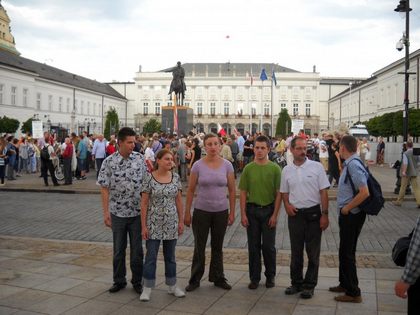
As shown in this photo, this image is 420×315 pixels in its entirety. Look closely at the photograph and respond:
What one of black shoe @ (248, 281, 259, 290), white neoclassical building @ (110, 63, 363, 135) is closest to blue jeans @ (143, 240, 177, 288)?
black shoe @ (248, 281, 259, 290)

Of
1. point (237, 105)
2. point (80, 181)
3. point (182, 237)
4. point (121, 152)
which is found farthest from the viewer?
point (237, 105)

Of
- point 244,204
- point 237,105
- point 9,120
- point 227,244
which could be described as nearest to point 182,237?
point 227,244

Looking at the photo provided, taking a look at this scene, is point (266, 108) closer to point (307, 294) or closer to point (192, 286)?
point (192, 286)

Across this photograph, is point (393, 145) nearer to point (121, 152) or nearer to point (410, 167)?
point (410, 167)

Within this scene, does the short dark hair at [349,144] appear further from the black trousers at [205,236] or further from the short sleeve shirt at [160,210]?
the short sleeve shirt at [160,210]

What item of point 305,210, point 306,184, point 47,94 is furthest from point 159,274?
point 47,94

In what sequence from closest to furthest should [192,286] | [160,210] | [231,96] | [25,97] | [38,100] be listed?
1. [160,210]
2. [192,286]
3. [25,97]
4. [38,100]
5. [231,96]

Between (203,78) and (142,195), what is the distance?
9991cm

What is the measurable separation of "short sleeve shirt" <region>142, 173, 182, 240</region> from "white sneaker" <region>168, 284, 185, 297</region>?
568 millimetres

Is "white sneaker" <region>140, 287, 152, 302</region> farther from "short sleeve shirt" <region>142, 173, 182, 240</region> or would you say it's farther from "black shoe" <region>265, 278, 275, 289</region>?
"black shoe" <region>265, 278, 275, 289</region>

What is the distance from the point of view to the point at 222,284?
5.54m

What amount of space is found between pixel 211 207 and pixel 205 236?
0.38 m

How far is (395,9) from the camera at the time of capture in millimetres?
16281

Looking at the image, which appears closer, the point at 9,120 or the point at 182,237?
the point at 182,237
